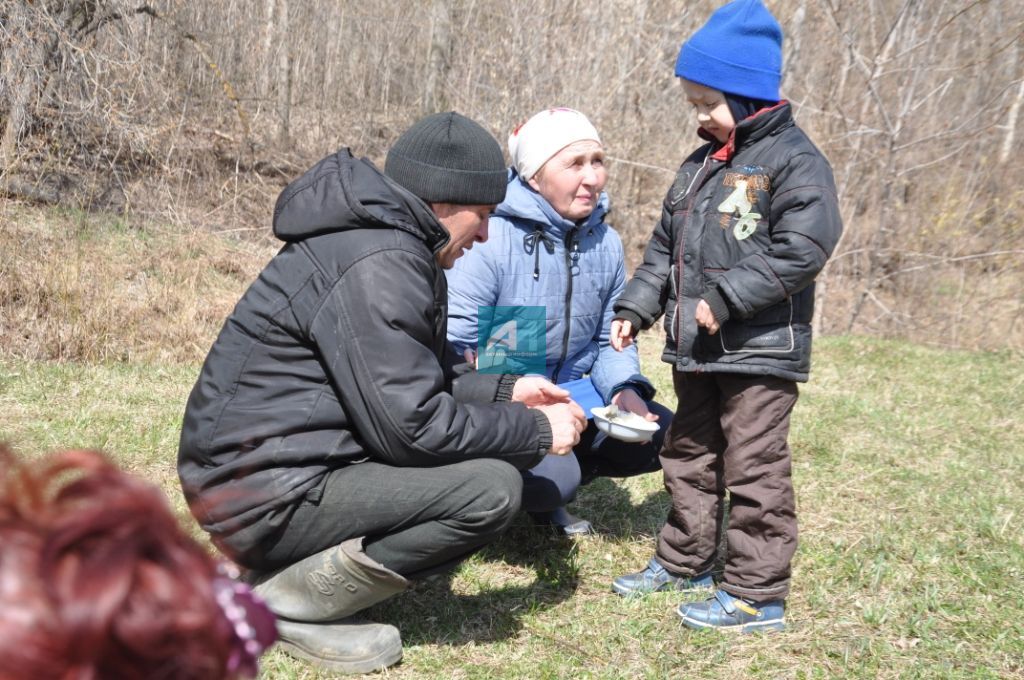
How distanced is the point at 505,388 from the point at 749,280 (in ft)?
2.65

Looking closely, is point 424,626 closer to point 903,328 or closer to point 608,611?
point 608,611

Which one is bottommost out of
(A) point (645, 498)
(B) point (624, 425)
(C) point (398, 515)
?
(A) point (645, 498)

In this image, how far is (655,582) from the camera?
3.27 m

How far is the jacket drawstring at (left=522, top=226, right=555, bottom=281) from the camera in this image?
349cm

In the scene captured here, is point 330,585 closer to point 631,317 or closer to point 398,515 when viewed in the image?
point 398,515

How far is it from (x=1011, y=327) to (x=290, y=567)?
292 inches

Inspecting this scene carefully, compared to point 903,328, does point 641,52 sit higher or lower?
higher

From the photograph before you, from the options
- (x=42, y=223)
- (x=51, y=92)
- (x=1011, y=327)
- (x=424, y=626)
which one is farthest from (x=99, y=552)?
(x=1011, y=327)

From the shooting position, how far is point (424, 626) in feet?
9.55

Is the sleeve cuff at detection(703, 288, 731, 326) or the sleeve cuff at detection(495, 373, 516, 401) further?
the sleeve cuff at detection(495, 373, 516, 401)

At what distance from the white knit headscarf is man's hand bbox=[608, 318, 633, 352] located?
2.10 ft

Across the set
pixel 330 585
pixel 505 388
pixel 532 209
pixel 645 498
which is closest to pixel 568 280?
pixel 532 209

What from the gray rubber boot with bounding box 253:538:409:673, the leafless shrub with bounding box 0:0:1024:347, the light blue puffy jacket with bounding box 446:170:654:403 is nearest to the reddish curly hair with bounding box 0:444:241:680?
the gray rubber boot with bounding box 253:538:409:673
